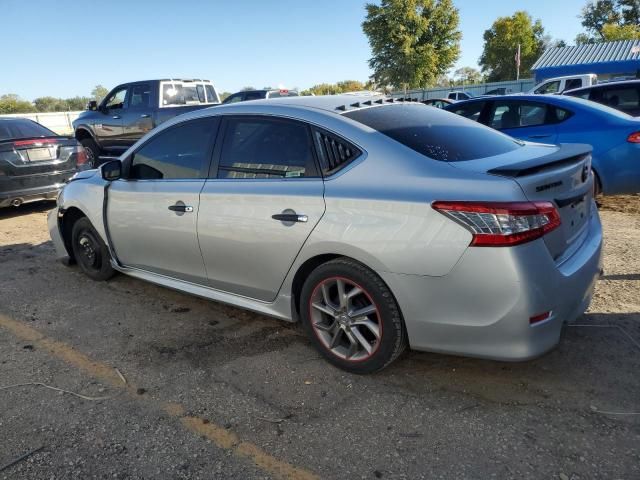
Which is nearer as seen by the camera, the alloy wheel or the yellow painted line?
the yellow painted line

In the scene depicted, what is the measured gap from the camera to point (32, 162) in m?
7.83

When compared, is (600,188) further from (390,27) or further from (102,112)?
(390,27)

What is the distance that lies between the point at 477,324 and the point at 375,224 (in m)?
0.73

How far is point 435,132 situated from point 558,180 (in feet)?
2.62

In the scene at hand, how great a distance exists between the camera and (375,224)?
275 centimetres

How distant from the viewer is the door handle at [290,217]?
304 centimetres

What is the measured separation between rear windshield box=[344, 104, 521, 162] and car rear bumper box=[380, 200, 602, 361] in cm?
69

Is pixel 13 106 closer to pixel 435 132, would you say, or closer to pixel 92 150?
pixel 92 150

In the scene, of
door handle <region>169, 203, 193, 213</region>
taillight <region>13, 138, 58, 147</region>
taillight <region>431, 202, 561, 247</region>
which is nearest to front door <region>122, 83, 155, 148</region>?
taillight <region>13, 138, 58, 147</region>

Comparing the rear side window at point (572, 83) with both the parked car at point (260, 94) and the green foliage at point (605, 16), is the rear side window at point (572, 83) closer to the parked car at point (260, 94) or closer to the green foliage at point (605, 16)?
the parked car at point (260, 94)

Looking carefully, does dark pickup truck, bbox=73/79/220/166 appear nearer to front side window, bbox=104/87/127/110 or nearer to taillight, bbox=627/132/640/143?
front side window, bbox=104/87/127/110

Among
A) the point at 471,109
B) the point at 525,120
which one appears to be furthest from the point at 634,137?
the point at 471,109

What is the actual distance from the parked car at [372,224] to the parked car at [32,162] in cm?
454

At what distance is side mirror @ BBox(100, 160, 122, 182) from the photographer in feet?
13.9
